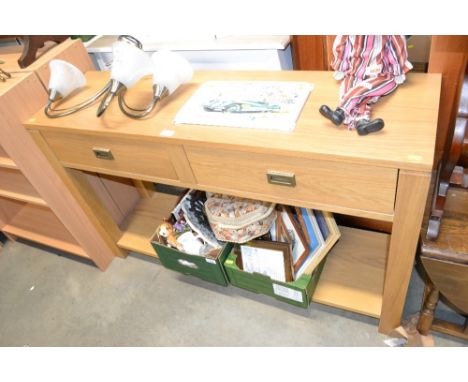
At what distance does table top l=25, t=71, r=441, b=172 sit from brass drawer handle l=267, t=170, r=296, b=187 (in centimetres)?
7

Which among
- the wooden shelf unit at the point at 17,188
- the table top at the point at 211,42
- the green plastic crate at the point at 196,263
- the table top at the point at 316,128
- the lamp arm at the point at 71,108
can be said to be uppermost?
the table top at the point at 211,42

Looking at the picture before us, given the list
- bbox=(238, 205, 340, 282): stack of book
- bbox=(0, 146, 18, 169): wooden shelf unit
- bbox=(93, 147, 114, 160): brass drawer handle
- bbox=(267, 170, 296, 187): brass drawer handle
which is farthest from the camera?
bbox=(0, 146, 18, 169): wooden shelf unit

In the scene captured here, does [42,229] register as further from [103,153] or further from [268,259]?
[268,259]

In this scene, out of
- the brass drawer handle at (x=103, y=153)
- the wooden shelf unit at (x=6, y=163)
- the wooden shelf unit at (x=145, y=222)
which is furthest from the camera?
the wooden shelf unit at (x=145, y=222)

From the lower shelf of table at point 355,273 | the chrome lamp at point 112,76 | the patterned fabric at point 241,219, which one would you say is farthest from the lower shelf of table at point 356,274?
the chrome lamp at point 112,76

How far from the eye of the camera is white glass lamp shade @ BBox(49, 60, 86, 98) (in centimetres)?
119

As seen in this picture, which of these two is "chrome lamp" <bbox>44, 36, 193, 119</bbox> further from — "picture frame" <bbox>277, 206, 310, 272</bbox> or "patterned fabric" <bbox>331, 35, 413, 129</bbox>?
"picture frame" <bbox>277, 206, 310, 272</bbox>

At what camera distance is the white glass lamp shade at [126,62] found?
106cm

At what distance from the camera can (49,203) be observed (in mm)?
1447

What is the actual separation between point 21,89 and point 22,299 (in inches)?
42.6

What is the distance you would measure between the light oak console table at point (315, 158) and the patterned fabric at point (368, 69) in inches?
1.5

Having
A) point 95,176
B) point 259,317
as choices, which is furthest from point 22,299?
point 259,317

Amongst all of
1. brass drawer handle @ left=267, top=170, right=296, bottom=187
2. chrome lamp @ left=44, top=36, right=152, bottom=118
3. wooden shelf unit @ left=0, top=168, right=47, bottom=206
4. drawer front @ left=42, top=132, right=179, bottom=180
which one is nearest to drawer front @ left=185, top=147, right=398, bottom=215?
brass drawer handle @ left=267, top=170, right=296, bottom=187

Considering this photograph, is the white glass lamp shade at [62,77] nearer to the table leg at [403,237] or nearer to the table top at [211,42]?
the table top at [211,42]
